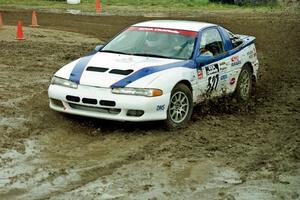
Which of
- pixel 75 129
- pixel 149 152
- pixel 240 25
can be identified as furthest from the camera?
pixel 240 25

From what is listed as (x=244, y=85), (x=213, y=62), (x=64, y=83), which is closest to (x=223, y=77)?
(x=213, y=62)

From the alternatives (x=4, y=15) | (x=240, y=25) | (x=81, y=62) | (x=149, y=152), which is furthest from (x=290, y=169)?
(x=4, y=15)

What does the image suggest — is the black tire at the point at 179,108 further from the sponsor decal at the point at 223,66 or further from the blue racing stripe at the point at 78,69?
the blue racing stripe at the point at 78,69

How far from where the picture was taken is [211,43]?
1073cm

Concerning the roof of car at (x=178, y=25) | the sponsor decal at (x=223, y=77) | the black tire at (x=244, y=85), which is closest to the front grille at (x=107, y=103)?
the roof of car at (x=178, y=25)

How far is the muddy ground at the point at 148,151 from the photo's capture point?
6824 mm

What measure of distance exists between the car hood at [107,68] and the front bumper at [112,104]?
16 centimetres

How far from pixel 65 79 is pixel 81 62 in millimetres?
533

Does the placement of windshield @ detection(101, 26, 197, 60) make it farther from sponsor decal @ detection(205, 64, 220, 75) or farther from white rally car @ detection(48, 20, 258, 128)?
sponsor decal @ detection(205, 64, 220, 75)

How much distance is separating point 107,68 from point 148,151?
1.77 meters

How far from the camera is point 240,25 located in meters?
24.3

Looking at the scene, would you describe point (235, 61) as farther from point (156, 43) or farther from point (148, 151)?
point (148, 151)

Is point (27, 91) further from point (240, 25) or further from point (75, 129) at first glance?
point (240, 25)

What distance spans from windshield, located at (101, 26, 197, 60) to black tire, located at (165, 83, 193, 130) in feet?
2.36
